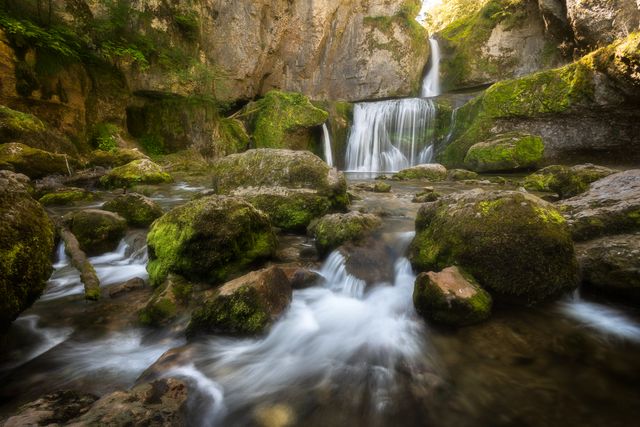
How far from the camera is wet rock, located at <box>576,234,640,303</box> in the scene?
9.69 feet

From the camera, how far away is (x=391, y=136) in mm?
17812

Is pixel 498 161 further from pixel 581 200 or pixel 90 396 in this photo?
pixel 90 396

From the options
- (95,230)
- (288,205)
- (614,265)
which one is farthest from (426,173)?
(95,230)

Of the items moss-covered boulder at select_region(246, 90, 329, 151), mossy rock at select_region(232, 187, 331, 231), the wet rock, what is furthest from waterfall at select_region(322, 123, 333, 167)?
the wet rock

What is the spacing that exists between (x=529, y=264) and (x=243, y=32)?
2032 centimetres

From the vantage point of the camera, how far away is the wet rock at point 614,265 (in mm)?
2954

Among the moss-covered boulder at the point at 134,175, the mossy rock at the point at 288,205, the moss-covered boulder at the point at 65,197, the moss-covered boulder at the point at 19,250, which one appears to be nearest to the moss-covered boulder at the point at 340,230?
Answer: the mossy rock at the point at 288,205

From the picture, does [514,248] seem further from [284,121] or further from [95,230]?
[284,121]

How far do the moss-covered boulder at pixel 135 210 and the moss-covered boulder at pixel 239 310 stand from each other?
123 inches

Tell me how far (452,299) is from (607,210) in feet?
8.16

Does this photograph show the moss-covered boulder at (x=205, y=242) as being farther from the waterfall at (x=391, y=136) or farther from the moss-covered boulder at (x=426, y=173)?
the waterfall at (x=391, y=136)

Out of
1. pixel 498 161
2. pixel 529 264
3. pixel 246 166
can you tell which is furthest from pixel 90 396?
pixel 498 161

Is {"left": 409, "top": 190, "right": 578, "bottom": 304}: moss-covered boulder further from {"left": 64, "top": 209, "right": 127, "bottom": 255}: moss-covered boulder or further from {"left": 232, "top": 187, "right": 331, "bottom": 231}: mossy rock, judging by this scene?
{"left": 64, "top": 209, "right": 127, "bottom": 255}: moss-covered boulder

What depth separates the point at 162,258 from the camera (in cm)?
364
